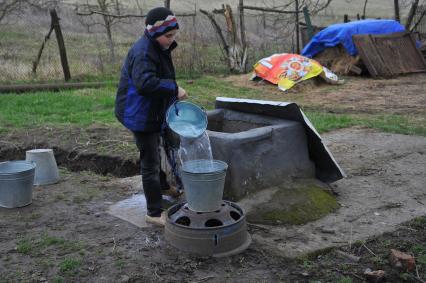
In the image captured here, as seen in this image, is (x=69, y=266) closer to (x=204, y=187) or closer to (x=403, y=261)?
(x=204, y=187)

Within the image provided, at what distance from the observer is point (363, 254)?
159 inches

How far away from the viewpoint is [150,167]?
4496mm

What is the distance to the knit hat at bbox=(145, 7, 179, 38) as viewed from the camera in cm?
414

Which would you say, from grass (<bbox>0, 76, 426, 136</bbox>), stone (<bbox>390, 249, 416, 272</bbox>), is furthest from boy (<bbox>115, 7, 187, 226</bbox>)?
grass (<bbox>0, 76, 426, 136</bbox>)

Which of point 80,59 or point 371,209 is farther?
point 80,59

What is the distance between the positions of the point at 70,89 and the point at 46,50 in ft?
13.2

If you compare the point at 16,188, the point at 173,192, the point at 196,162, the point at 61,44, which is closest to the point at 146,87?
the point at 196,162

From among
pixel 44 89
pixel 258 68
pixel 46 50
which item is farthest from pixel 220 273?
pixel 46 50

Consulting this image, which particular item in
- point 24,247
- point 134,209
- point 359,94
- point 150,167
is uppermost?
point 150,167

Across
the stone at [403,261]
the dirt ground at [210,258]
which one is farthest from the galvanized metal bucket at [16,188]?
the stone at [403,261]

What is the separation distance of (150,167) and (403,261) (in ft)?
7.14

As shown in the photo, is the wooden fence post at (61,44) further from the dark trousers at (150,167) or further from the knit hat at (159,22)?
the knit hat at (159,22)

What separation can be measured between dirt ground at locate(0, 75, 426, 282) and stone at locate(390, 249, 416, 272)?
1.5 inches

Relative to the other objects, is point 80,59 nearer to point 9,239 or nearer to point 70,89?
point 70,89
